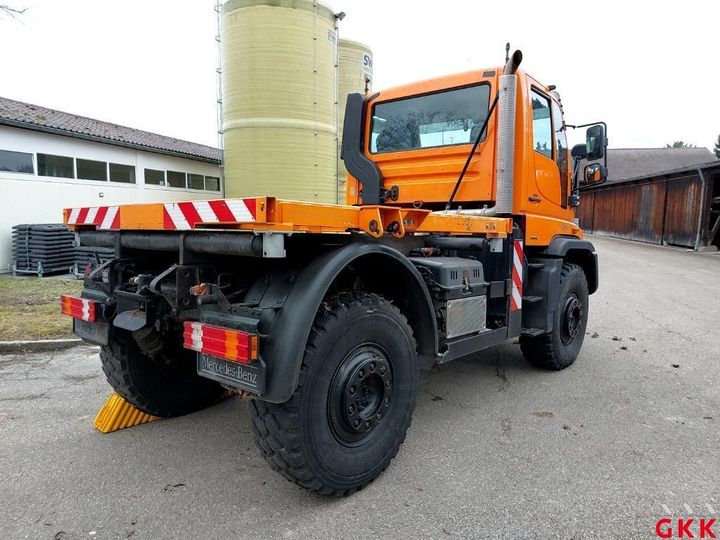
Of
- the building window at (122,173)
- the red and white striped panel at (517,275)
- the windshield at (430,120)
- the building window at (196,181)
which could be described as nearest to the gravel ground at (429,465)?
the red and white striped panel at (517,275)

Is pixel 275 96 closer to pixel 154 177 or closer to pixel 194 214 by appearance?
pixel 154 177

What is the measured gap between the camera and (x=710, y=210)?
64.6 feet

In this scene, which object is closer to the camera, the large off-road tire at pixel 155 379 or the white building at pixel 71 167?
the large off-road tire at pixel 155 379

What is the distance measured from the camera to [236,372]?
2.44 meters

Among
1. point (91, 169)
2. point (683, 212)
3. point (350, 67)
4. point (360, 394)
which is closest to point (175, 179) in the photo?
point (91, 169)

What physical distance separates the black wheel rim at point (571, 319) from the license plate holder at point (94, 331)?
4.16 metres

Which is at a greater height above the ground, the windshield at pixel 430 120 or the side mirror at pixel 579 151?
the windshield at pixel 430 120

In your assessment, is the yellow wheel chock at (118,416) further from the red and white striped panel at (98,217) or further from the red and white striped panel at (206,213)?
the red and white striped panel at (206,213)

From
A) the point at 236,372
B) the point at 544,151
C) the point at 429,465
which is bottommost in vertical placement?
the point at 429,465

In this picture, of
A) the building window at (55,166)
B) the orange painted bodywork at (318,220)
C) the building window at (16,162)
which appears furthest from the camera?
the building window at (55,166)

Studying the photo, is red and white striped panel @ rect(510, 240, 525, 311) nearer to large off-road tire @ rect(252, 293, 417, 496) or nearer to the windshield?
the windshield

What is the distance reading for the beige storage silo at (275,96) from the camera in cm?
1238

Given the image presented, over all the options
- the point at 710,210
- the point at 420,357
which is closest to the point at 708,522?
the point at 420,357

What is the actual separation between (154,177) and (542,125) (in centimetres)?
1411
